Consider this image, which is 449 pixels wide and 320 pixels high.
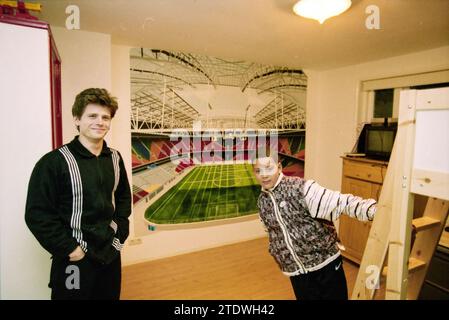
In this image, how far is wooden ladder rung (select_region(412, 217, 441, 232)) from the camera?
3.54 feet

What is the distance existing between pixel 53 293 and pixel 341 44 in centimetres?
270

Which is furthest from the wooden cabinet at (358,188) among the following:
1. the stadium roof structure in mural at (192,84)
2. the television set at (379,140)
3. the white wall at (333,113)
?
the stadium roof structure in mural at (192,84)

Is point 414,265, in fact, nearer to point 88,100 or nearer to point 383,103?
point 88,100

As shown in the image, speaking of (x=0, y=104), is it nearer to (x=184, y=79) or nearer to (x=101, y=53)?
(x=101, y=53)

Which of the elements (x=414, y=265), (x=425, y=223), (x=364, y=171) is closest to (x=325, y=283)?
(x=414, y=265)

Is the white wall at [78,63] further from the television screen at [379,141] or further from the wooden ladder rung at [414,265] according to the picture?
the television screen at [379,141]

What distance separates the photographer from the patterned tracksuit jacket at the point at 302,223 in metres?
1.33

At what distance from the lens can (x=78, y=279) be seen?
4.19 feet

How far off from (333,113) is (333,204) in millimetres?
2543

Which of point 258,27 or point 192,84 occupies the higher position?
point 258,27

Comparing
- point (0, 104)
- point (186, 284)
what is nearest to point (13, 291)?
point (0, 104)

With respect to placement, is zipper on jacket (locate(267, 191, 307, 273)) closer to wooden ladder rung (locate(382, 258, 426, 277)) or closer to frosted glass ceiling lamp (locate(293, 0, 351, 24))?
wooden ladder rung (locate(382, 258, 426, 277))

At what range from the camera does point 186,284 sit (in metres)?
2.50

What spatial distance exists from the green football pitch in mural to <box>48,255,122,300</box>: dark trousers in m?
1.58
